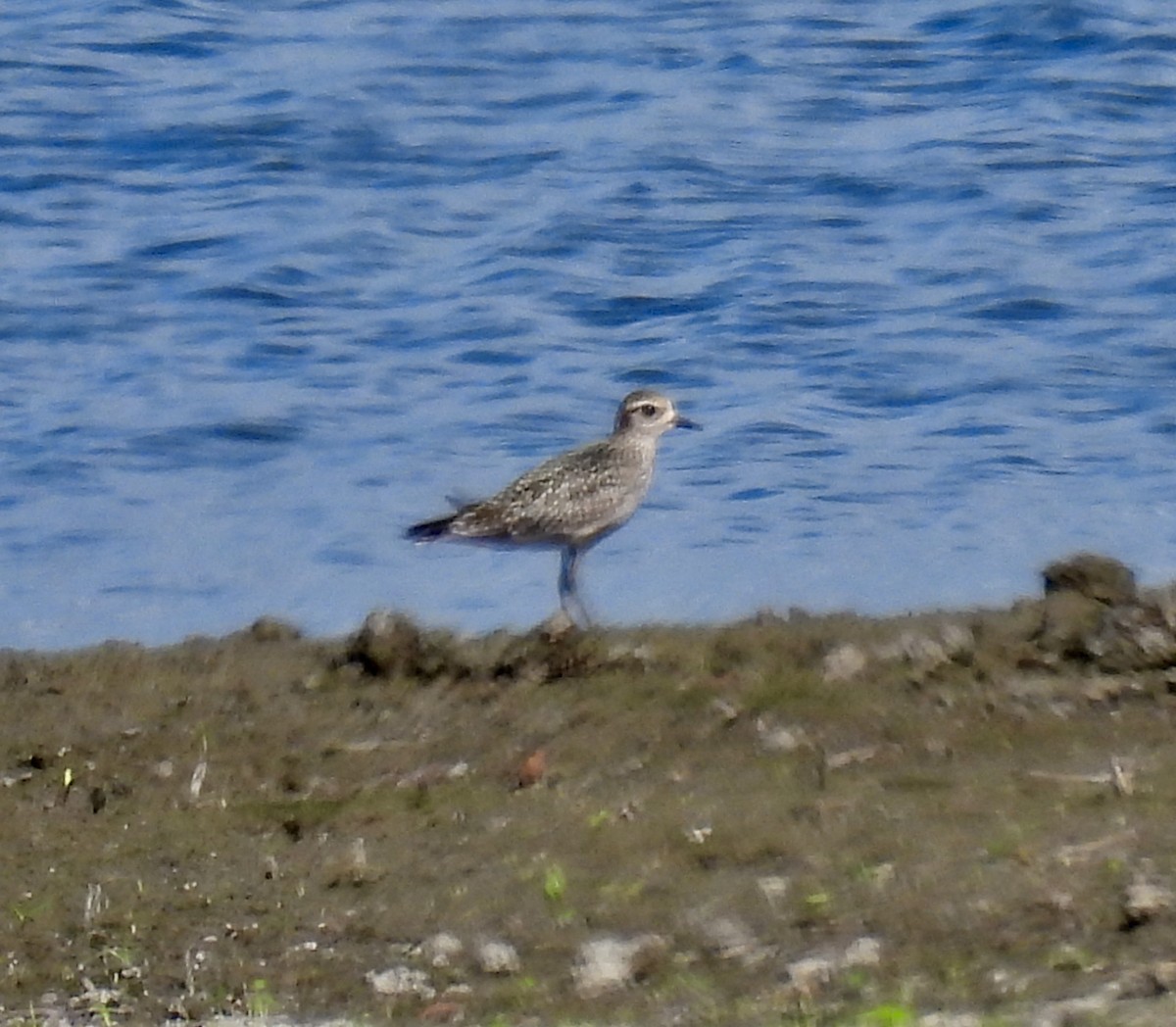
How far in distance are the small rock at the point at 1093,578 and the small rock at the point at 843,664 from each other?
1.01 meters

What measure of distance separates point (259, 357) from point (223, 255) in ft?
5.19

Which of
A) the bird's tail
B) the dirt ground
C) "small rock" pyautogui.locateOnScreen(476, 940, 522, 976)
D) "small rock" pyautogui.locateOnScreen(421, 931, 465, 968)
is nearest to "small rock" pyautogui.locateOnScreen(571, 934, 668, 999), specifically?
the dirt ground

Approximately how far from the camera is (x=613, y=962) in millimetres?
5559

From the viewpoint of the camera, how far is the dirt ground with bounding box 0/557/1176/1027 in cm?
542

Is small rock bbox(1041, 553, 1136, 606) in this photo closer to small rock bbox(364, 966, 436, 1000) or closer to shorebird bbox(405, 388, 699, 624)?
shorebird bbox(405, 388, 699, 624)

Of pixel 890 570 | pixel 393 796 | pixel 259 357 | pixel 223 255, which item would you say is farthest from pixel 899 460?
pixel 393 796

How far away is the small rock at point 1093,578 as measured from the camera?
27.2ft

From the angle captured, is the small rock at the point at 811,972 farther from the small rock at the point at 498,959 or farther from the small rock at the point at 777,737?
the small rock at the point at 777,737

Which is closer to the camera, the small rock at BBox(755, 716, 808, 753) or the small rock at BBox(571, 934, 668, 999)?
the small rock at BBox(571, 934, 668, 999)

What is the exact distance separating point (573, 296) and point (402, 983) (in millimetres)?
9199

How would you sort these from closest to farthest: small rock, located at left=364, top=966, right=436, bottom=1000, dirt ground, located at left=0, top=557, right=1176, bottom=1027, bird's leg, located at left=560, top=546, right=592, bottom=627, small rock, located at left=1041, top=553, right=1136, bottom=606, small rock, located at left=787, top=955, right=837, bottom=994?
1. small rock, located at left=787, top=955, right=837, bottom=994
2. dirt ground, located at left=0, top=557, right=1176, bottom=1027
3. small rock, located at left=364, top=966, right=436, bottom=1000
4. small rock, located at left=1041, top=553, right=1136, bottom=606
5. bird's leg, located at left=560, top=546, right=592, bottom=627

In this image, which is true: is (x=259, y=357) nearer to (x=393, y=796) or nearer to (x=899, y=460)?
(x=899, y=460)

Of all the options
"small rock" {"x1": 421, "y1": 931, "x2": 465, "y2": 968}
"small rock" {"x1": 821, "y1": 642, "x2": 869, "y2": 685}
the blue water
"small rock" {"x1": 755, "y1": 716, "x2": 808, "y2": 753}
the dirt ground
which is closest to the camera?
the dirt ground

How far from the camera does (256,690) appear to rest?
8.13 m
